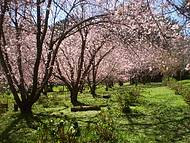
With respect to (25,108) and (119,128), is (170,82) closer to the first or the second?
(25,108)

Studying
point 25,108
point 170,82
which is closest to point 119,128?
point 25,108

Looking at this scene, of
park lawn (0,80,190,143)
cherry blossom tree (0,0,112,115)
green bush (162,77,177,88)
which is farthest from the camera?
green bush (162,77,177,88)

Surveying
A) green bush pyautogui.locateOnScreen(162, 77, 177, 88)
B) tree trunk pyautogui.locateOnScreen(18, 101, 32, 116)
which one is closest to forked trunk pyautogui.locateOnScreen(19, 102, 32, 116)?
tree trunk pyautogui.locateOnScreen(18, 101, 32, 116)

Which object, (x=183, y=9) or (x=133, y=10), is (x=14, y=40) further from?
(x=183, y=9)

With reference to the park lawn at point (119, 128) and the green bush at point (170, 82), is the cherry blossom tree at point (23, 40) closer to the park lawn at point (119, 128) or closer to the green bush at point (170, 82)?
the park lawn at point (119, 128)

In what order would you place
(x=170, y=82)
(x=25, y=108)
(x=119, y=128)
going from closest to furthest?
(x=119, y=128), (x=25, y=108), (x=170, y=82)

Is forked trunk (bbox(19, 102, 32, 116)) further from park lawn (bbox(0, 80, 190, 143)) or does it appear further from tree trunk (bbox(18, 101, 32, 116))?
park lawn (bbox(0, 80, 190, 143))

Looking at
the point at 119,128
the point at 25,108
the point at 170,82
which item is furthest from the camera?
the point at 170,82

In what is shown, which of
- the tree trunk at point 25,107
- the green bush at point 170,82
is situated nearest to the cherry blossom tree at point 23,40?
the tree trunk at point 25,107

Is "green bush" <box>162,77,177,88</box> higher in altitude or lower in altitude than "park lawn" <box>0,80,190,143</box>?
higher

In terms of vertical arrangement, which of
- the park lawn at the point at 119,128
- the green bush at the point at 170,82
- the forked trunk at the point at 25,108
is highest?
the green bush at the point at 170,82

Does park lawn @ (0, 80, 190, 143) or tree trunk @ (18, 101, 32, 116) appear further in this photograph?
tree trunk @ (18, 101, 32, 116)

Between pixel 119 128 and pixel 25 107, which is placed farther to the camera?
pixel 25 107

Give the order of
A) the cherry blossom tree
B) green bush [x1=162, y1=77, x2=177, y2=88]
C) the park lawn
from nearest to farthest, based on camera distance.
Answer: the park lawn < the cherry blossom tree < green bush [x1=162, y1=77, x2=177, y2=88]
